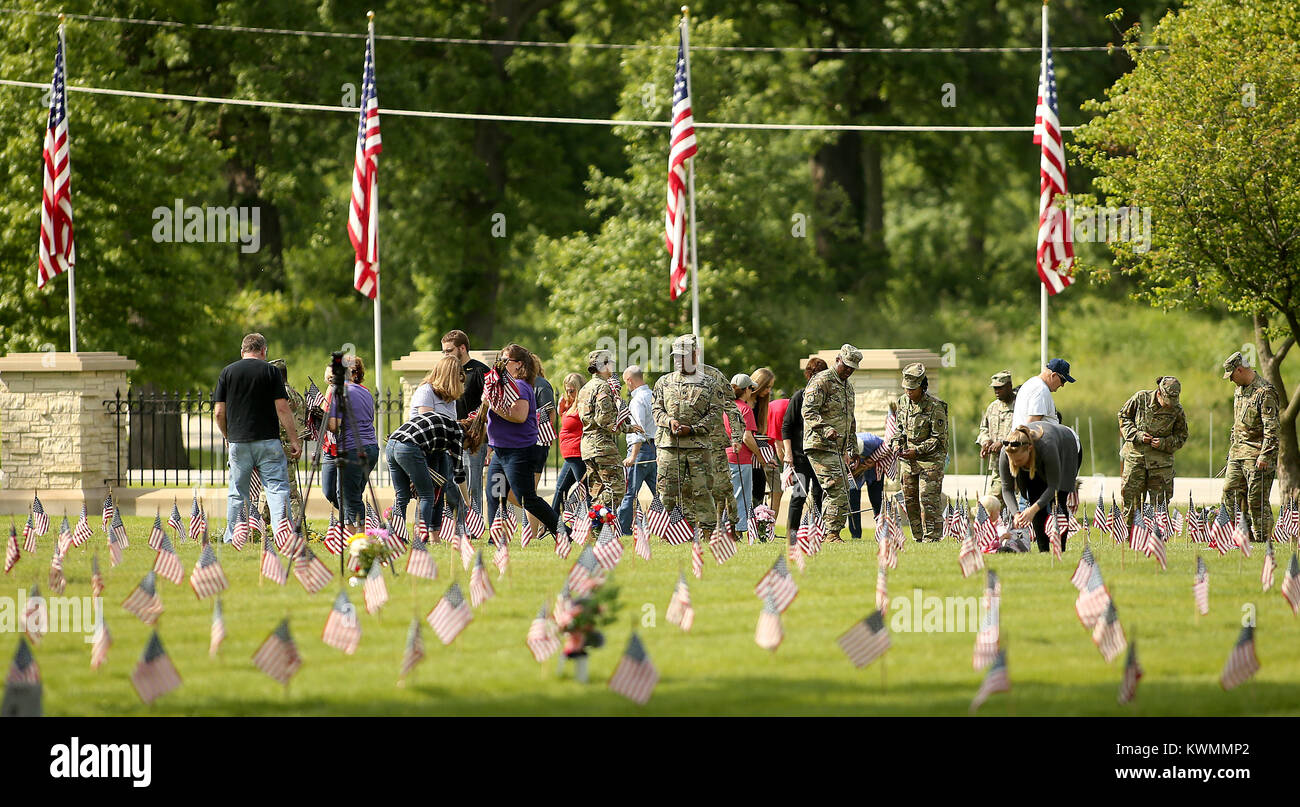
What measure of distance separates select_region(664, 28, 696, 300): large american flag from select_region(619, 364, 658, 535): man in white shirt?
4423mm

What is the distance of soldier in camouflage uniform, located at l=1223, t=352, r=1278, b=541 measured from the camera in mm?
14812

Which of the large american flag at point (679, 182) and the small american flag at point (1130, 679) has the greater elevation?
the large american flag at point (679, 182)

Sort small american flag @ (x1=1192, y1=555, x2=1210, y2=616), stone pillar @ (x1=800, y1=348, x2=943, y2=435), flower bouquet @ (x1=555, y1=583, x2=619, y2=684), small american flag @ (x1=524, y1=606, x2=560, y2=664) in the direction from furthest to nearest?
stone pillar @ (x1=800, y1=348, x2=943, y2=435)
small american flag @ (x1=1192, y1=555, x2=1210, y2=616)
small american flag @ (x1=524, y1=606, x2=560, y2=664)
flower bouquet @ (x1=555, y1=583, x2=619, y2=684)

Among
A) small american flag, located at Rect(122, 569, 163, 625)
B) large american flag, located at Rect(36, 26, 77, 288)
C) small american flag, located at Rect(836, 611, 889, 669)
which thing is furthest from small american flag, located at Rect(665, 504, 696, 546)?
large american flag, located at Rect(36, 26, 77, 288)

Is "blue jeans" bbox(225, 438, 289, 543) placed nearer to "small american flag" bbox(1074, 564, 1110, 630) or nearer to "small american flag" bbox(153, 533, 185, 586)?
"small american flag" bbox(153, 533, 185, 586)

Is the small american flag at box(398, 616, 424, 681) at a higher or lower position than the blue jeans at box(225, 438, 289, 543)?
lower

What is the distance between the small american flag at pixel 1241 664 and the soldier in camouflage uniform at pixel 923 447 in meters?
7.07

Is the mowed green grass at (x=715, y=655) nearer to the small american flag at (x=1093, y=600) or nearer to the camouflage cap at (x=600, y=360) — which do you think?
the small american flag at (x=1093, y=600)

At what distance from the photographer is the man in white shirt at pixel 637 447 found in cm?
1498

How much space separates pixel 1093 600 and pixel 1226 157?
11896mm

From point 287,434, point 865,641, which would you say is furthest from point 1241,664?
point 287,434

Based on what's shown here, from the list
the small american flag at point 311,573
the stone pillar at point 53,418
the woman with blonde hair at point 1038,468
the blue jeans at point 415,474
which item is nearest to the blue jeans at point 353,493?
the blue jeans at point 415,474

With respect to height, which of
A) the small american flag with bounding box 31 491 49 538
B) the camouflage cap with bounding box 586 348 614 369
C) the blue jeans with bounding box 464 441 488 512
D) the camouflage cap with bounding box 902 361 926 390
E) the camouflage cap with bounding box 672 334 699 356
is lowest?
the small american flag with bounding box 31 491 49 538
